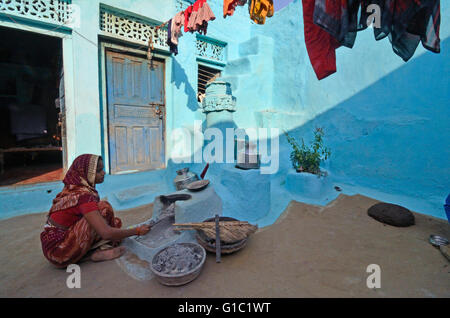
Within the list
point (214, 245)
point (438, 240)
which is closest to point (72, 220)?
point (214, 245)

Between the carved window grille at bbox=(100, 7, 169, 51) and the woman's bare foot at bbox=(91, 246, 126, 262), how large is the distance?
4286 mm

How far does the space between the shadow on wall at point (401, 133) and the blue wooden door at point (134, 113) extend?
3622 mm

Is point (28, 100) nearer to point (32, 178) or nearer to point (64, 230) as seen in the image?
point (32, 178)

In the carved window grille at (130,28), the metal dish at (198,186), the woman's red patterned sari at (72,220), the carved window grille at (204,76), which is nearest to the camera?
the woman's red patterned sari at (72,220)

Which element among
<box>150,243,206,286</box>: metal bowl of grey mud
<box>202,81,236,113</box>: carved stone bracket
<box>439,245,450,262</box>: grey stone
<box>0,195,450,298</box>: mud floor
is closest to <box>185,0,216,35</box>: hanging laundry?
<box>202,81,236,113</box>: carved stone bracket

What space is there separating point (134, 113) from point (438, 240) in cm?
590

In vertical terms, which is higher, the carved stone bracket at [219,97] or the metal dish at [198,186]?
the carved stone bracket at [219,97]

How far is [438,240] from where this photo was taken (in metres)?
2.77

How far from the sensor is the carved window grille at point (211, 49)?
617cm

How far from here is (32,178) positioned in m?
4.51

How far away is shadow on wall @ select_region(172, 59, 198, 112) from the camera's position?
5.22 meters

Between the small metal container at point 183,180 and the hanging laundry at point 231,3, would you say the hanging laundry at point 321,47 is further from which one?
the small metal container at point 183,180

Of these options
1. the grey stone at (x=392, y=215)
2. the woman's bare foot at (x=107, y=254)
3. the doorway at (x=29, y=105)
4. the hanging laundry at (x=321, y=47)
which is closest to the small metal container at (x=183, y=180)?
the woman's bare foot at (x=107, y=254)
